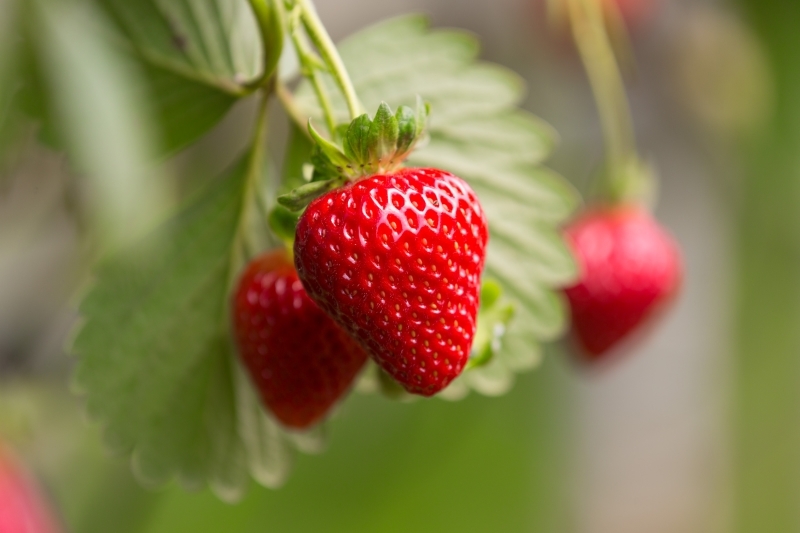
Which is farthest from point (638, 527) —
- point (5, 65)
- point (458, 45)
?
point (5, 65)

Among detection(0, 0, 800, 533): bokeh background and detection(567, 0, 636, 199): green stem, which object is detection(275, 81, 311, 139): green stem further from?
detection(567, 0, 636, 199): green stem

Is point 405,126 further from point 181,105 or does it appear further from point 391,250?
point 181,105

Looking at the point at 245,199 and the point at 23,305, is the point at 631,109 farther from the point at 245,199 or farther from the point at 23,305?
the point at 245,199

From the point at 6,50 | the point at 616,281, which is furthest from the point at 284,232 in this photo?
the point at 616,281

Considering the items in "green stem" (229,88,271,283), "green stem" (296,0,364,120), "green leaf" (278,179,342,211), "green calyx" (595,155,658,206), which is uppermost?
"green stem" (296,0,364,120)

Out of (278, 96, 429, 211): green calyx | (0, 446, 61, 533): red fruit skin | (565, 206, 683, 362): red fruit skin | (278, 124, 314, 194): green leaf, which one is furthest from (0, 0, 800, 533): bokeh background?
(278, 96, 429, 211): green calyx
